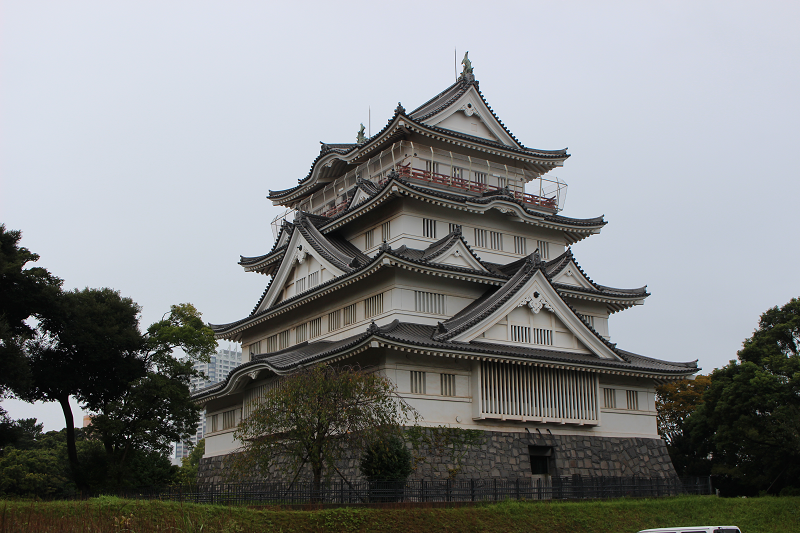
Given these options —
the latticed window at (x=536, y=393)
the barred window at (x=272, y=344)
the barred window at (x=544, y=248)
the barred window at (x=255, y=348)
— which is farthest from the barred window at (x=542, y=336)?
the barred window at (x=255, y=348)

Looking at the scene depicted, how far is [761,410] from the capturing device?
3912 centimetres

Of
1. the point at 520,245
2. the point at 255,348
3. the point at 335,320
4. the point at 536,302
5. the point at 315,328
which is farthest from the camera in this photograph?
the point at 255,348

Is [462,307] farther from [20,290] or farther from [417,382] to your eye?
[20,290]

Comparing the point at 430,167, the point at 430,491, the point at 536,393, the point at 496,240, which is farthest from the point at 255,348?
the point at 430,491

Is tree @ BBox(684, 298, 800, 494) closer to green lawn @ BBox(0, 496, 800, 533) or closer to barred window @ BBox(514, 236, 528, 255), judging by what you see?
green lawn @ BBox(0, 496, 800, 533)

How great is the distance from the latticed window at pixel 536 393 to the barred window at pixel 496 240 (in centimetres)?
801

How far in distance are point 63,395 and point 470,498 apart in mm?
28301

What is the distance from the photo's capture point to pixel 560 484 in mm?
29422

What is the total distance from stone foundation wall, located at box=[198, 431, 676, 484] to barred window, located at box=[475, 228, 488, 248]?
1005cm

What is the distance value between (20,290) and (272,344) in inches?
514

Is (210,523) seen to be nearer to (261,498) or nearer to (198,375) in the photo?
(261,498)

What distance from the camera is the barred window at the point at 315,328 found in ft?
120

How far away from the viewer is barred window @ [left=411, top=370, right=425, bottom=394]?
28703 mm

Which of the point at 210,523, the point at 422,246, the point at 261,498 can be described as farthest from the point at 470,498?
the point at 422,246
